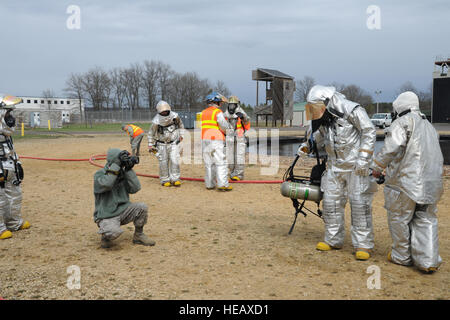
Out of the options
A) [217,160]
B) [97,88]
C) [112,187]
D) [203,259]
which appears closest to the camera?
[203,259]

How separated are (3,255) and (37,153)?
12702mm

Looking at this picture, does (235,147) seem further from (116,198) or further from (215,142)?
(116,198)

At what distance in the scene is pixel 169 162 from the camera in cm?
944

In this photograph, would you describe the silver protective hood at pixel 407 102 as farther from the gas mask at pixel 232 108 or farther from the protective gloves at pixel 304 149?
the gas mask at pixel 232 108

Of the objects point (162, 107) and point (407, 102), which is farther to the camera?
point (162, 107)

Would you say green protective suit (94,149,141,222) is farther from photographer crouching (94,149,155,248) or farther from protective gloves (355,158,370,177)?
protective gloves (355,158,370,177)

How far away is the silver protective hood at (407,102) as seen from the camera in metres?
4.16

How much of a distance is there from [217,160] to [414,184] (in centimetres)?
521

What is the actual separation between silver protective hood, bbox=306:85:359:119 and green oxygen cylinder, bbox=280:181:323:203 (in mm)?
1007

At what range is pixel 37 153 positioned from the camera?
16109mm

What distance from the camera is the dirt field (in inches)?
141

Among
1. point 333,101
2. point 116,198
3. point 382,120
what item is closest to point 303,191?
point 333,101

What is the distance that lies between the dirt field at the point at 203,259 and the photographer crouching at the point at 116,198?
0.84 feet
